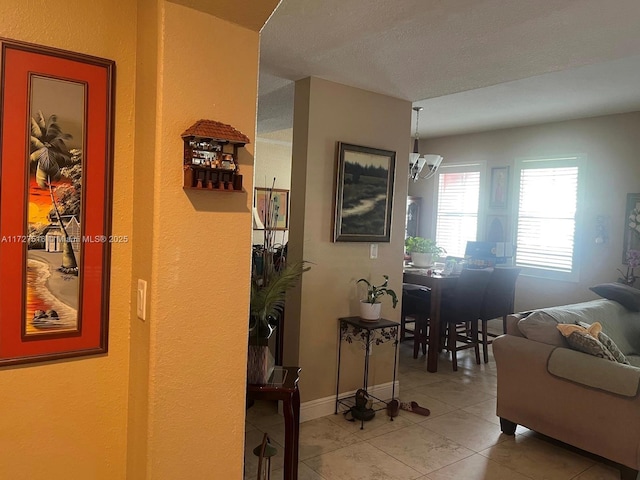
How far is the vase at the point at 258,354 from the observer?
2002 millimetres

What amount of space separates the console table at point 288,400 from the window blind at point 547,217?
4.66 m

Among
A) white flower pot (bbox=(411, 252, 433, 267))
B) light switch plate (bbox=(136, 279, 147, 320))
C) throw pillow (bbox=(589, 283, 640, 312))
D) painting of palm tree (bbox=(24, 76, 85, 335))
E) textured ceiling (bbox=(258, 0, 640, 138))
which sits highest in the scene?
textured ceiling (bbox=(258, 0, 640, 138))

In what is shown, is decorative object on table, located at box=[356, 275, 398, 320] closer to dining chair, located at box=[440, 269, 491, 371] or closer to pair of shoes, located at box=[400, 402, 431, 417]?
pair of shoes, located at box=[400, 402, 431, 417]

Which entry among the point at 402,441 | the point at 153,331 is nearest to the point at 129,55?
the point at 153,331

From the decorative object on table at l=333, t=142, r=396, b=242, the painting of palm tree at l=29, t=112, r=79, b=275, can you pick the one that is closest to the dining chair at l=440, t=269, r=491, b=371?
the decorative object on table at l=333, t=142, r=396, b=242

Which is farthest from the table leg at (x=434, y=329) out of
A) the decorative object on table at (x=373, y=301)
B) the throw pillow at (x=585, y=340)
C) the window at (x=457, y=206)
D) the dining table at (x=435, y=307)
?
the window at (x=457, y=206)

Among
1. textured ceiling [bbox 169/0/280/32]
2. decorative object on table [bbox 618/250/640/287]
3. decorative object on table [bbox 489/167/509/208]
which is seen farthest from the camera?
decorative object on table [bbox 489/167/509/208]

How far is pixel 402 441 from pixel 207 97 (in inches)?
101

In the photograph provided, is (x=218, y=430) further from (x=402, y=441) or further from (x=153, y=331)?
(x=402, y=441)

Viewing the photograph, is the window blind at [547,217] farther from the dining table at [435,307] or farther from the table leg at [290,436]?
the table leg at [290,436]

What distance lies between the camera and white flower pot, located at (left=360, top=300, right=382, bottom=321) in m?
3.42

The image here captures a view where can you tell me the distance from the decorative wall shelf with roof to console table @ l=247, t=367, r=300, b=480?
92cm

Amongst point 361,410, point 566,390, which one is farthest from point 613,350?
point 361,410

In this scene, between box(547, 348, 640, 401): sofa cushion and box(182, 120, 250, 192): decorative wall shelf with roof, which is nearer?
box(182, 120, 250, 192): decorative wall shelf with roof
